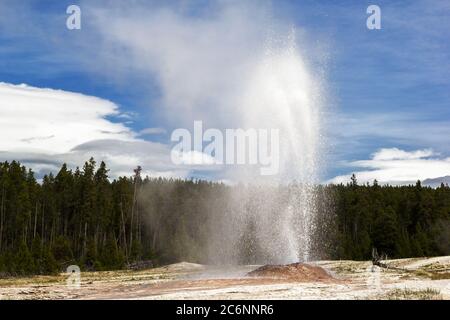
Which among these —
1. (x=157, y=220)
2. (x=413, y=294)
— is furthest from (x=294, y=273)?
(x=157, y=220)

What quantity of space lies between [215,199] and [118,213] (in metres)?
28.1

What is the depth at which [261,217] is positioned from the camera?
6081cm

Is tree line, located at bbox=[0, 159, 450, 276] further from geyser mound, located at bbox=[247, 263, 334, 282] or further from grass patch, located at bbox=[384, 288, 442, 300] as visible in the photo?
grass patch, located at bbox=[384, 288, 442, 300]

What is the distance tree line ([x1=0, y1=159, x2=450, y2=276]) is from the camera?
87.6 metres

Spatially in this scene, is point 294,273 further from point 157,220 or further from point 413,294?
point 157,220

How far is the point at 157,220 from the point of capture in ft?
398

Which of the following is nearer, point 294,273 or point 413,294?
point 413,294

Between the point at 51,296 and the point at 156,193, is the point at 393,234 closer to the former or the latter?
the point at 156,193

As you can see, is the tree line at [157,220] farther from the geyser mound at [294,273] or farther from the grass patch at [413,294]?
the grass patch at [413,294]

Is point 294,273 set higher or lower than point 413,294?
lower

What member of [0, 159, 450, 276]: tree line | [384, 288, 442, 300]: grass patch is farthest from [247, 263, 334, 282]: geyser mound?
[0, 159, 450, 276]: tree line

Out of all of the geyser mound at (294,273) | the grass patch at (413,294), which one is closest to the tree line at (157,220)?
the geyser mound at (294,273)

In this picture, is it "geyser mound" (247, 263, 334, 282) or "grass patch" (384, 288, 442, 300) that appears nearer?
"grass patch" (384, 288, 442, 300)

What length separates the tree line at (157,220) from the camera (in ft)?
287
